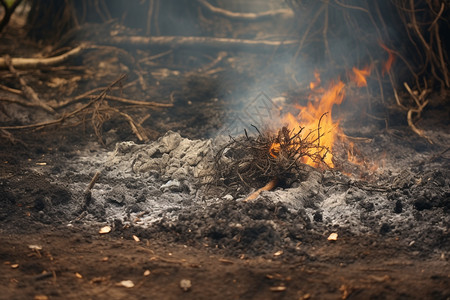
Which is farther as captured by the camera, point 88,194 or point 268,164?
point 268,164

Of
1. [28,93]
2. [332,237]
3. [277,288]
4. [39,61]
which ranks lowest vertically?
[332,237]

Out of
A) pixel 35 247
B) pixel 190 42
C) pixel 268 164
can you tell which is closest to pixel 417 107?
pixel 268 164

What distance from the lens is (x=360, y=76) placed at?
7074 mm

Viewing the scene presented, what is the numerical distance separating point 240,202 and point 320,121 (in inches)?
80.5

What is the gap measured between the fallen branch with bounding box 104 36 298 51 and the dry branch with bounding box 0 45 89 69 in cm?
85

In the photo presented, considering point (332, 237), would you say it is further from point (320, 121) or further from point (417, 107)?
point (417, 107)

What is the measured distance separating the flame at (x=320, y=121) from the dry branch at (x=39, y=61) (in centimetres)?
413

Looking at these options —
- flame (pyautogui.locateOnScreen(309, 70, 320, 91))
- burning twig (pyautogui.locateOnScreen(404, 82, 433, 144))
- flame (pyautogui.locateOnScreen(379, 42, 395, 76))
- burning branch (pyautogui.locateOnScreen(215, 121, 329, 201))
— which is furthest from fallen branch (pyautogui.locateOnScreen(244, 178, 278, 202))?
flame (pyautogui.locateOnScreen(379, 42, 395, 76))

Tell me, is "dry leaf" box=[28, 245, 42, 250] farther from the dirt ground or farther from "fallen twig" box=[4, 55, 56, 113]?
"fallen twig" box=[4, 55, 56, 113]

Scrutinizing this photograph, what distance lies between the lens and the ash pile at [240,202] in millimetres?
3674

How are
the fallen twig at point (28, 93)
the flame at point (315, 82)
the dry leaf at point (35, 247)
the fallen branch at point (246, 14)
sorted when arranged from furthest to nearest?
the fallen branch at point (246, 14) → the flame at point (315, 82) → the fallen twig at point (28, 93) → the dry leaf at point (35, 247)

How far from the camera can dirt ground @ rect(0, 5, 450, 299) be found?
2.98 metres

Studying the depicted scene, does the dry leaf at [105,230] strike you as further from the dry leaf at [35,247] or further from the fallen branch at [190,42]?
the fallen branch at [190,42]

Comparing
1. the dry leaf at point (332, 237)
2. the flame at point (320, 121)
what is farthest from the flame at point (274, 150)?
the dry leaf at point (332, 237)
